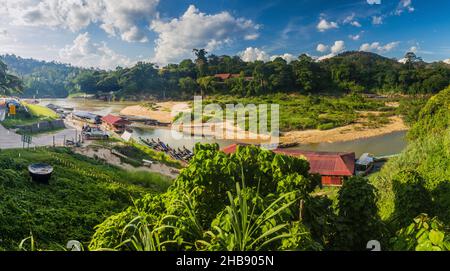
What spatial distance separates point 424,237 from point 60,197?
10.7m

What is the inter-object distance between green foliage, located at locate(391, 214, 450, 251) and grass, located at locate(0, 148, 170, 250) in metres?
5.13

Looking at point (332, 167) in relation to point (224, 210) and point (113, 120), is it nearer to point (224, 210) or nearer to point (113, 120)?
point (224, 210)

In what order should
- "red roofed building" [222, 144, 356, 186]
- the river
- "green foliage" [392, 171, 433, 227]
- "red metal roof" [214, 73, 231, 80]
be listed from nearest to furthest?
"green foliage" [392, 171, 433, 227]
"red roofed building" [222, 144, 356, 186]
the river
"red metal roof" [214, 73, 231, 80]

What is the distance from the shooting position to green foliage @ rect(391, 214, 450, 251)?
2631 mm

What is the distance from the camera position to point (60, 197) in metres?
11.1

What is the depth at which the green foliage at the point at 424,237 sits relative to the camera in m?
2.63

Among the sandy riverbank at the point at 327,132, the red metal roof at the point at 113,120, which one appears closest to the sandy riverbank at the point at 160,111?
the sandy riverbank at the point at 327,132

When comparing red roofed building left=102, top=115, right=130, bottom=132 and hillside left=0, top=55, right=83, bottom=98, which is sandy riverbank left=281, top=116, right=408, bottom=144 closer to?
red roofed building left=102, top=115, right=130, bottom=132

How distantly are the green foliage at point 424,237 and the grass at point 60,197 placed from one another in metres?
5.13

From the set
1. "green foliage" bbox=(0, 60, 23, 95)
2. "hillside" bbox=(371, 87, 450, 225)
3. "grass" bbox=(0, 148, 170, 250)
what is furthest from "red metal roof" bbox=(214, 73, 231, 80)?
"hillside" bbox=(371, 87, 450, 225)

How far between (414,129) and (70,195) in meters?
16.7

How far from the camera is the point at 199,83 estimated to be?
151 feet

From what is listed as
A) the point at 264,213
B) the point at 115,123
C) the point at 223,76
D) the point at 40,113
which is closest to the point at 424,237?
the point at 264,213

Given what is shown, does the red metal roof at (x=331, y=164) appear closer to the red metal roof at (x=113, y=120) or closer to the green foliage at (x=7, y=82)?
the green foliage at (x=7, y=82)
